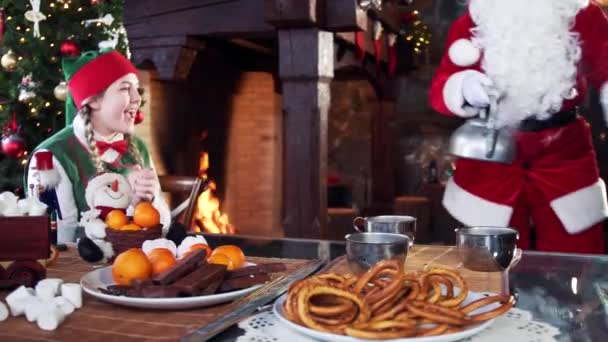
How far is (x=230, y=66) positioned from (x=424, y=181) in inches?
69.2

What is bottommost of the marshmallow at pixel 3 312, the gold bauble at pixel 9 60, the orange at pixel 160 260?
the marshmallow at pixel 3 312

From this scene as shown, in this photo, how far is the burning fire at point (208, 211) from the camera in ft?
13.0

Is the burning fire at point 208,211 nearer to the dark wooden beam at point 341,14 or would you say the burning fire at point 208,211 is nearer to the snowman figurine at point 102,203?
the dark wooden beam at point 341,14

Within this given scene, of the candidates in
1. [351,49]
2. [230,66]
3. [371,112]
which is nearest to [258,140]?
[230,66]

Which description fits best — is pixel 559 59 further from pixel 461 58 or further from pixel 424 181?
pixel 424 181

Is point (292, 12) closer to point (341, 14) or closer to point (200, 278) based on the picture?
point (341, 14)

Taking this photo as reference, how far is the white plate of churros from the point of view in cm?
73

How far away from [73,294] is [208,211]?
10.4 feet

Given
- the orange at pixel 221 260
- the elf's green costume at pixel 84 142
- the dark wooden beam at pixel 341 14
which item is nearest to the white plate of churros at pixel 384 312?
the orange at pixel 221 260

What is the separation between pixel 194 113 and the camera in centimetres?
427

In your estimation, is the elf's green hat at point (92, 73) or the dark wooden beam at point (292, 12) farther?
the dark wooden beam at point (292, 12)

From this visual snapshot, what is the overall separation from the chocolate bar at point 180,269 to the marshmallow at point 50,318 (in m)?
0.14

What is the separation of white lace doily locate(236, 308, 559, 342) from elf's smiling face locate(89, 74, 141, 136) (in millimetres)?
1569

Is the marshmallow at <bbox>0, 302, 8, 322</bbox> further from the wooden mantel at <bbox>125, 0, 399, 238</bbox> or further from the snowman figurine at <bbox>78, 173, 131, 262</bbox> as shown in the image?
the wooden mantel at <bbox>125, 0, 399, 238</bbox>
